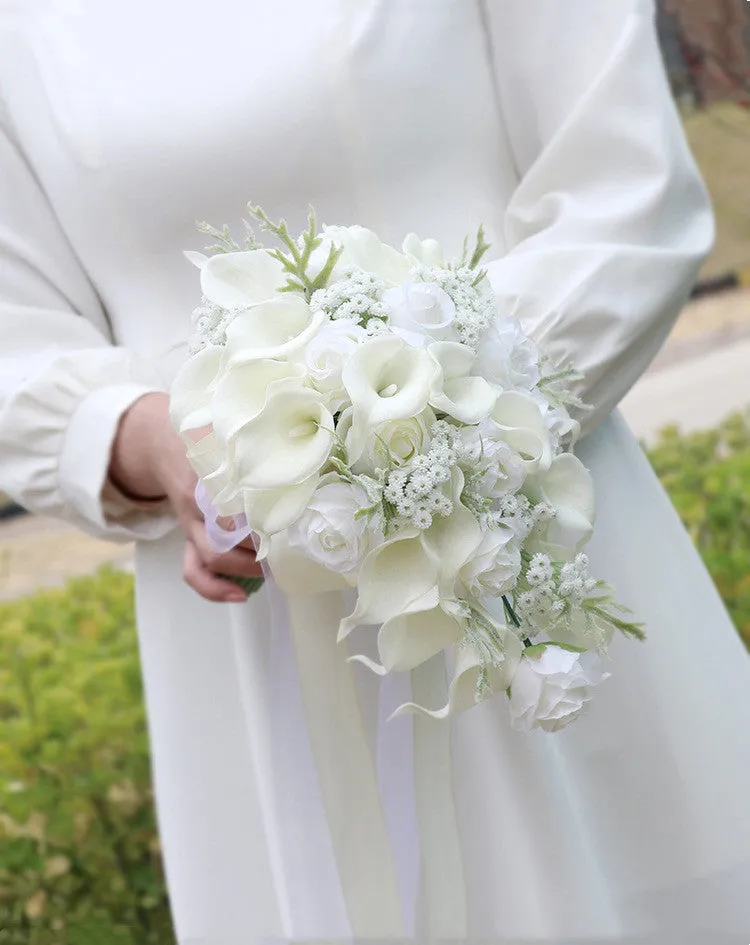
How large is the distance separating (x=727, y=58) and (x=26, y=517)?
293 centimetres

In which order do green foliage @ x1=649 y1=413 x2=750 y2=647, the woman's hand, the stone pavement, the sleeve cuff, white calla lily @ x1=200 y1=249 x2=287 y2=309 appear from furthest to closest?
the stone pavement < green foliage @ x1=649 y1=413 x2=750 y2=647 < the sleeve cuff < the woman's hand < white calla lily @ x1=200 y1=249 x2=287 y2=309

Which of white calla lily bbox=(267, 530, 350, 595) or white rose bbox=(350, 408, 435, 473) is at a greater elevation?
white rose bbox=(350, 408, 435, 473)

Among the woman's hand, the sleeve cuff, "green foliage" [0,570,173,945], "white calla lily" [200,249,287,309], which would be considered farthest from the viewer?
"green foliage" [0,570,173,945]

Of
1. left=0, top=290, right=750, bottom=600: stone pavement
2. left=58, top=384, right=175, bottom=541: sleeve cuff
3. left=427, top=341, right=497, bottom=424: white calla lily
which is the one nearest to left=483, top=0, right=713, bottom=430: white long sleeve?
left=427, top=341, right=497, bottom=424: white calla lily

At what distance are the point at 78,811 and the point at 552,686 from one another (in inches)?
73.6

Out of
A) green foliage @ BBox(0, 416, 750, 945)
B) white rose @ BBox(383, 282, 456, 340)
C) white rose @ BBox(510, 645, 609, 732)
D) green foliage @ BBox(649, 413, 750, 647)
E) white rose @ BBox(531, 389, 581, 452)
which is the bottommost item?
green foliage @ BBox(649, 413, 750, 647)

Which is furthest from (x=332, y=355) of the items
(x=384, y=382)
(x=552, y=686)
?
(x=552, y=686)

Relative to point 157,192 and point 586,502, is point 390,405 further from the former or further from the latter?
point 157,192

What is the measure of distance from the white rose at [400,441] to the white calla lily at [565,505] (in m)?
0.11

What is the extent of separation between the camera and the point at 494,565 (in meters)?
0.83

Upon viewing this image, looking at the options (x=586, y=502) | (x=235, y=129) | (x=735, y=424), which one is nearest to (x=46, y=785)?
(x=235, y=129)

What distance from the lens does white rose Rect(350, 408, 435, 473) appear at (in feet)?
2.69

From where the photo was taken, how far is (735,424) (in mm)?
3477

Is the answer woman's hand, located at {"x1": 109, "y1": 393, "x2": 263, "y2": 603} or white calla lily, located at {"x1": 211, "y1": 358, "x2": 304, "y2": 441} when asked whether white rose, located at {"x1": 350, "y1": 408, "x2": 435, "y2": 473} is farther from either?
woman's hand, located at {"x1": 109, "y1": 393, "x2": 263, "y2": 603}
